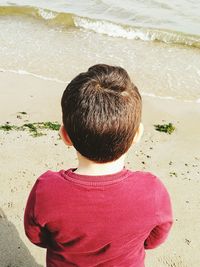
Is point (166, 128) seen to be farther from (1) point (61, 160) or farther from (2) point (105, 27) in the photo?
(2) point (105, 27)

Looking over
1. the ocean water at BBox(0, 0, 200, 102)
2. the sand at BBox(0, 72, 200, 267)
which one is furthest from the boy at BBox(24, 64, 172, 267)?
the ocean water at BBox(0, 0, 200, 102)

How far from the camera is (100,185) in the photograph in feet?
5.85

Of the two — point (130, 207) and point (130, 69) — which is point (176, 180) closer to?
point (130, 207)

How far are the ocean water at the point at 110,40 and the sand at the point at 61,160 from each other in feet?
3.05

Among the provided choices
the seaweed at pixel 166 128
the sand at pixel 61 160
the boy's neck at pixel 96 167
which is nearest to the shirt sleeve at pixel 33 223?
the boy's neck at pixel 96 167

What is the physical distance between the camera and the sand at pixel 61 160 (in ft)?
11.9

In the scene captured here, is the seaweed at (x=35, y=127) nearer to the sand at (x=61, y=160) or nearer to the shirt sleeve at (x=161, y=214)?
the sand at (x=61, y=160)

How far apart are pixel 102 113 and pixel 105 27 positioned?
10.3 meters

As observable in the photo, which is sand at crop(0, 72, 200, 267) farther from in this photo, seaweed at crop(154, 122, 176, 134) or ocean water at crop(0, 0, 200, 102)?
ocean water at crop(0, 0, 200, 102)

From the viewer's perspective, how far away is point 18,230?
3.75 meters

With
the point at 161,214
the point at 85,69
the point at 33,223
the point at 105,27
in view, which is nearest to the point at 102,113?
the point at 161,214

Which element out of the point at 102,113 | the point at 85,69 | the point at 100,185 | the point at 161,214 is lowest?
the point at 85,69

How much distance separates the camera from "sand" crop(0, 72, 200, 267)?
11.9ft

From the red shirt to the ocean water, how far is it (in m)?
5.40
